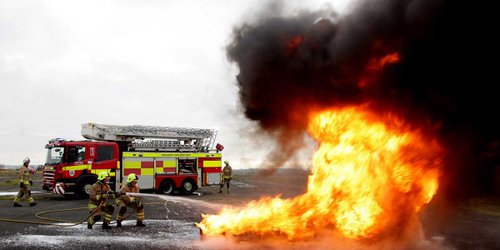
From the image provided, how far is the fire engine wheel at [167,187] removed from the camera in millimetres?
19484

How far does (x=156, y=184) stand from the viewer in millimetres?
A: 19234

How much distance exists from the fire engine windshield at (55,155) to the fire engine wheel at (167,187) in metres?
4.74

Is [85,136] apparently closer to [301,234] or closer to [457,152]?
[301,234]

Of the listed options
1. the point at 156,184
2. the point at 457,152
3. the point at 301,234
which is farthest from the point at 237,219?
the point at 156,184

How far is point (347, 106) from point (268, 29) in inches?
86.5

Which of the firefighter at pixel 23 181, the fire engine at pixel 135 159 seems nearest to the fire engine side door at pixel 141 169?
the fire engine at pixel 135 159

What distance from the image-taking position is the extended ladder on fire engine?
18594 millimetres

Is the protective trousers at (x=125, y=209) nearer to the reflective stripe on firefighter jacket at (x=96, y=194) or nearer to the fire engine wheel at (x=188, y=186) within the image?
the reflective stripe on firefighter jacket at (x=96, y=194)

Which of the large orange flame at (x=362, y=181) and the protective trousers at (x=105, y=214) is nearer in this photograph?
the large orange flame at (x=362, y=181)

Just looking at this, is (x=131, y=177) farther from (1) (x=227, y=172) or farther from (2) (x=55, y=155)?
(1) (x=227, y=172)

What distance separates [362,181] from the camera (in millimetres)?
7887

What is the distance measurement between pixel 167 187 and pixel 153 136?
2.60m

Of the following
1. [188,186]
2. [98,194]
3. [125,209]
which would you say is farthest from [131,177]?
[188,186]

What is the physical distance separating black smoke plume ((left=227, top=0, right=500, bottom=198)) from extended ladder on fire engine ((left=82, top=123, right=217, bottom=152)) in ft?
38.8
